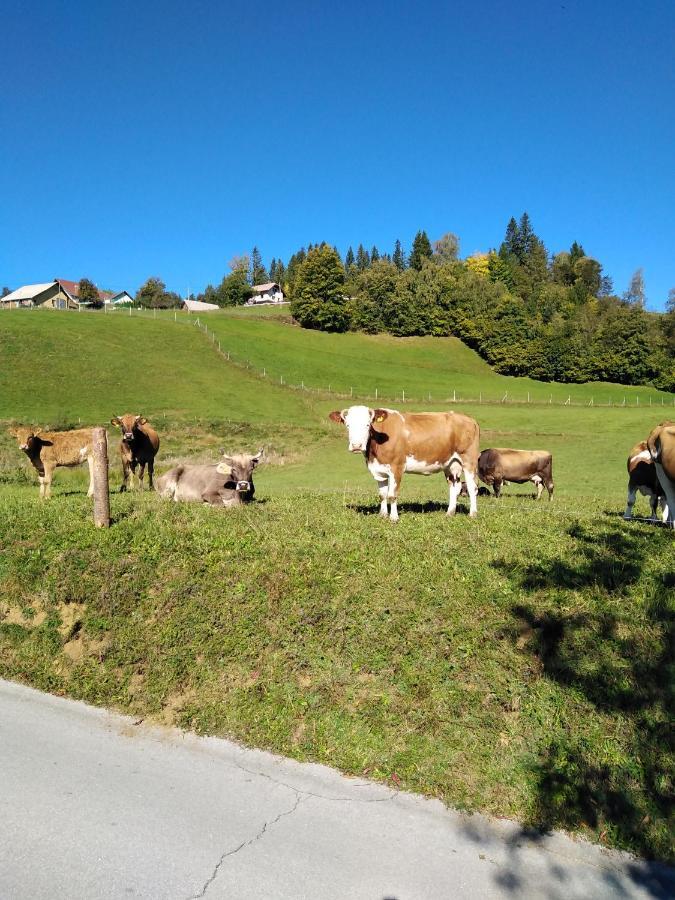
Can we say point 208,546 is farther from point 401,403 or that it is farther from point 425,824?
point 401,403

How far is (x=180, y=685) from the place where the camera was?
803 cm

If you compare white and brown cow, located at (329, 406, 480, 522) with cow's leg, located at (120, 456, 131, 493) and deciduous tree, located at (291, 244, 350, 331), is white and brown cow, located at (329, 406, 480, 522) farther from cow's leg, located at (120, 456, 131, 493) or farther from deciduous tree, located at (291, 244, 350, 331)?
deciduous tree, located at (291, 244, 350, 331)

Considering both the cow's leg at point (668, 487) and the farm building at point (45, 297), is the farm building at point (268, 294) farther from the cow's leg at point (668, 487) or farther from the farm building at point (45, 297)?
the cow's leg at point (668, 487)

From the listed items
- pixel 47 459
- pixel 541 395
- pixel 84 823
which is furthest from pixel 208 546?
pixel 541 395

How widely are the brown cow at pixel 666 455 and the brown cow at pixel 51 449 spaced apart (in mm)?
14957

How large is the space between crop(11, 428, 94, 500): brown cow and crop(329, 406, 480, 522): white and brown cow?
10299mm

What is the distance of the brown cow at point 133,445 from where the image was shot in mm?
19859

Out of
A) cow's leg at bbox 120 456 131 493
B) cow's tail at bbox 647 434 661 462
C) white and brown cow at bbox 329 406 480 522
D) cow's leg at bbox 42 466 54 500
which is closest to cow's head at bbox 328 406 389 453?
white and brown cow at bbox 329 406 480 522

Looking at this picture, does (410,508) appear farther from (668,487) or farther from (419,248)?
(419,248)

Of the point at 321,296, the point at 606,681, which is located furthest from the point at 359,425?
the point at 321,296

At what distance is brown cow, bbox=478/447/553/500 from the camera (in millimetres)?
23953

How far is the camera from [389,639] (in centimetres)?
775

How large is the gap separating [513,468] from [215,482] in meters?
12.5

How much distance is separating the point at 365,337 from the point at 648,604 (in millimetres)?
100788
